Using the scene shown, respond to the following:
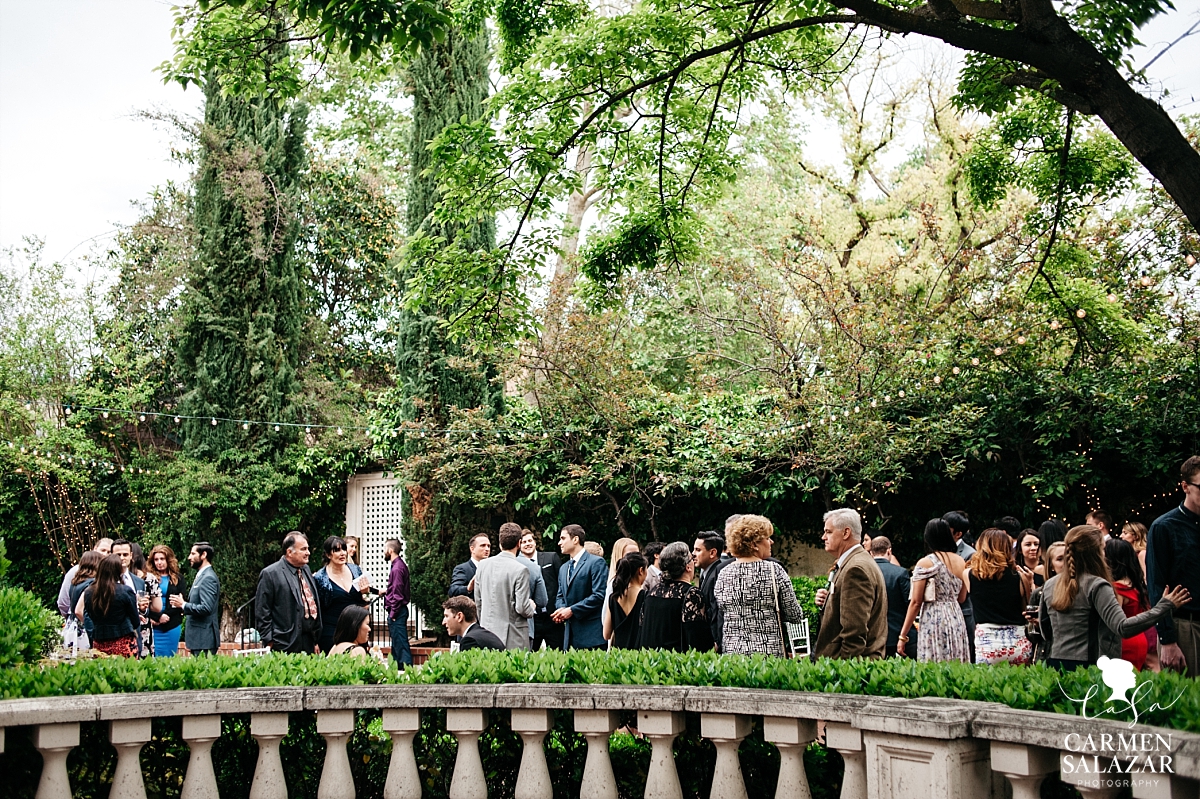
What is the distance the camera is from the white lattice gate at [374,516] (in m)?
20.2

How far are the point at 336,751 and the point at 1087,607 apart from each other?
4.26m

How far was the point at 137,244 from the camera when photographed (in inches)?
910

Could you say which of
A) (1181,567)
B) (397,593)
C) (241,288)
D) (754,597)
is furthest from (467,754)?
(241,288)

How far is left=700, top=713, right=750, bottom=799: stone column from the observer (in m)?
4.60

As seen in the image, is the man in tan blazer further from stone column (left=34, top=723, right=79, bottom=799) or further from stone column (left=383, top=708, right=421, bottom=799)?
stone column (left=34, top=723, right=79, bottom=799)

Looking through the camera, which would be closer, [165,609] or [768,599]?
[768,599]

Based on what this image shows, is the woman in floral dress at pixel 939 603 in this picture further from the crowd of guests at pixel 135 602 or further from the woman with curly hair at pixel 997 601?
the crowd of guests at pixel 135 602

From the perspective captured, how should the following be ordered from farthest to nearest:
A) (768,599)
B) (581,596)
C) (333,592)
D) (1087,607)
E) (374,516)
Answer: (374,516), (581,596), (333,592), (768,599), (1087,607)

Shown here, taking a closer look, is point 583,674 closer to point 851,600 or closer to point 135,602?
point 851,600

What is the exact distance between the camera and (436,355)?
18.1 metres

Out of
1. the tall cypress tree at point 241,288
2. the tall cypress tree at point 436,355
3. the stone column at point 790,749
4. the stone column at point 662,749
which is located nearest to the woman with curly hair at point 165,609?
the stone column at point 662,749

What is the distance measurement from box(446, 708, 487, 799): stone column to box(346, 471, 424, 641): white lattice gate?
15246 mm

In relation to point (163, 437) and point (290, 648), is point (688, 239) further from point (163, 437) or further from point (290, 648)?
point (163, 437)

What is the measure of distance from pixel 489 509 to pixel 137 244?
11983 mm
